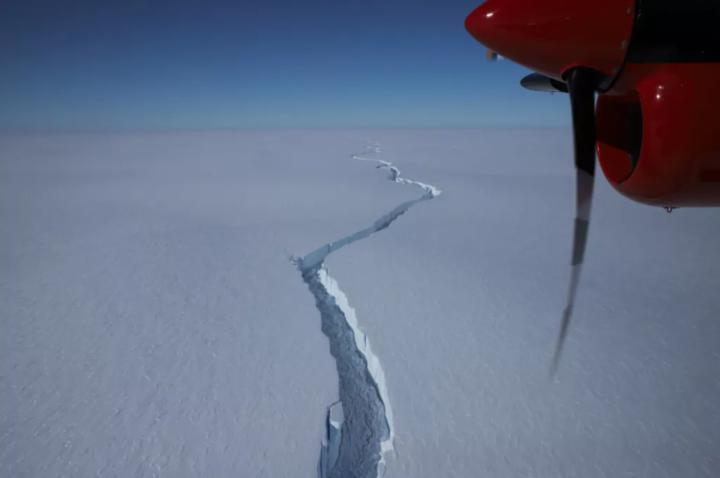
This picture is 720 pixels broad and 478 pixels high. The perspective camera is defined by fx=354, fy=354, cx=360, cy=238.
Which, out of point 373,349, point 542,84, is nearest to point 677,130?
point 542,84

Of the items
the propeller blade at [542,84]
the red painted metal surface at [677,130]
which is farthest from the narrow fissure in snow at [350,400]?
the propeller blade at [542,84]

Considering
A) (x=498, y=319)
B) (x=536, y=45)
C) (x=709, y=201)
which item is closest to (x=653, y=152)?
(x=709, y=201)

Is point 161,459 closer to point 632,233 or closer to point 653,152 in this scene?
point 653,152

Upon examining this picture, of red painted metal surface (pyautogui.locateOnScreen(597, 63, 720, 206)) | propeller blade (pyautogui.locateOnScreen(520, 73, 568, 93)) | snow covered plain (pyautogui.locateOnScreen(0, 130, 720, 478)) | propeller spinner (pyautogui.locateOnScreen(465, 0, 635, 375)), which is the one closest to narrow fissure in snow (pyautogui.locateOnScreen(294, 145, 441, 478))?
snow covered plain (pyautogui.locateOnScreen(0, 130, 720, 478))

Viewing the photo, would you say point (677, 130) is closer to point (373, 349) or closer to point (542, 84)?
point (542, 84)

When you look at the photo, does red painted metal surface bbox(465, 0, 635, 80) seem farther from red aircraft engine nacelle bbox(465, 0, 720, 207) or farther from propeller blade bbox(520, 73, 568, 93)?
propeller blade bbox(520, 73, 568, 93)
